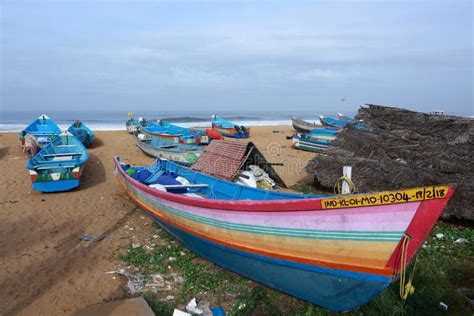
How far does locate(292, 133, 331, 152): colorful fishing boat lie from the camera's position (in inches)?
691

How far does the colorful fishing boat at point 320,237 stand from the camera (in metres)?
3.17

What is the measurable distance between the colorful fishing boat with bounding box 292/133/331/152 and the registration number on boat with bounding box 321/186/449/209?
47.1 ft

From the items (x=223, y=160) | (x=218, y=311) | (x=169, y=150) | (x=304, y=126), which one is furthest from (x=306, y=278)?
(x=304, y=126)

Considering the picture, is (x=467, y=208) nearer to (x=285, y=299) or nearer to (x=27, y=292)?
(x=285, y=299)

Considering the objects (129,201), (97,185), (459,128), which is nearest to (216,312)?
(129,201)

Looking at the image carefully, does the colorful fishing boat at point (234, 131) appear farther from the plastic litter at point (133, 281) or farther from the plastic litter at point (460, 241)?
the plastic litter at point (133, 281)

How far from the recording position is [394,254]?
10.8 feet

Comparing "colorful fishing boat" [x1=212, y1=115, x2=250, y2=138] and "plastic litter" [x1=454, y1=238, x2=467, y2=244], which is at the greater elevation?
"colorful fishing boat" [x1=212, y1=115, x2=250, y2=138]

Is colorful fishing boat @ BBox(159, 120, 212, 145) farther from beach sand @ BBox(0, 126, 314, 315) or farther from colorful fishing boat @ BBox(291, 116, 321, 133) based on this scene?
colorful fishing boat @ BBox(291, 116, 321, 133)

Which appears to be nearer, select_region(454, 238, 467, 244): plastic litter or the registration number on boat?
the registration number on boat

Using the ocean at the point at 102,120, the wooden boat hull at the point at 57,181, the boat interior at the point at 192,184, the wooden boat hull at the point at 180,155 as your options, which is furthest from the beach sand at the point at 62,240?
the ocean at the point at 102,120

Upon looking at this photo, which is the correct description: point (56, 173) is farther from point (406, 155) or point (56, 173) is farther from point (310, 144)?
point (310, 144)

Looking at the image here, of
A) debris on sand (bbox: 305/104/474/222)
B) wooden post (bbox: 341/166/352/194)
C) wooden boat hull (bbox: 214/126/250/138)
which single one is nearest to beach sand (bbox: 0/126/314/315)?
debris on sand (bbox: 305/104/474/222)

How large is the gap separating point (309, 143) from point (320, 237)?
14830mm
